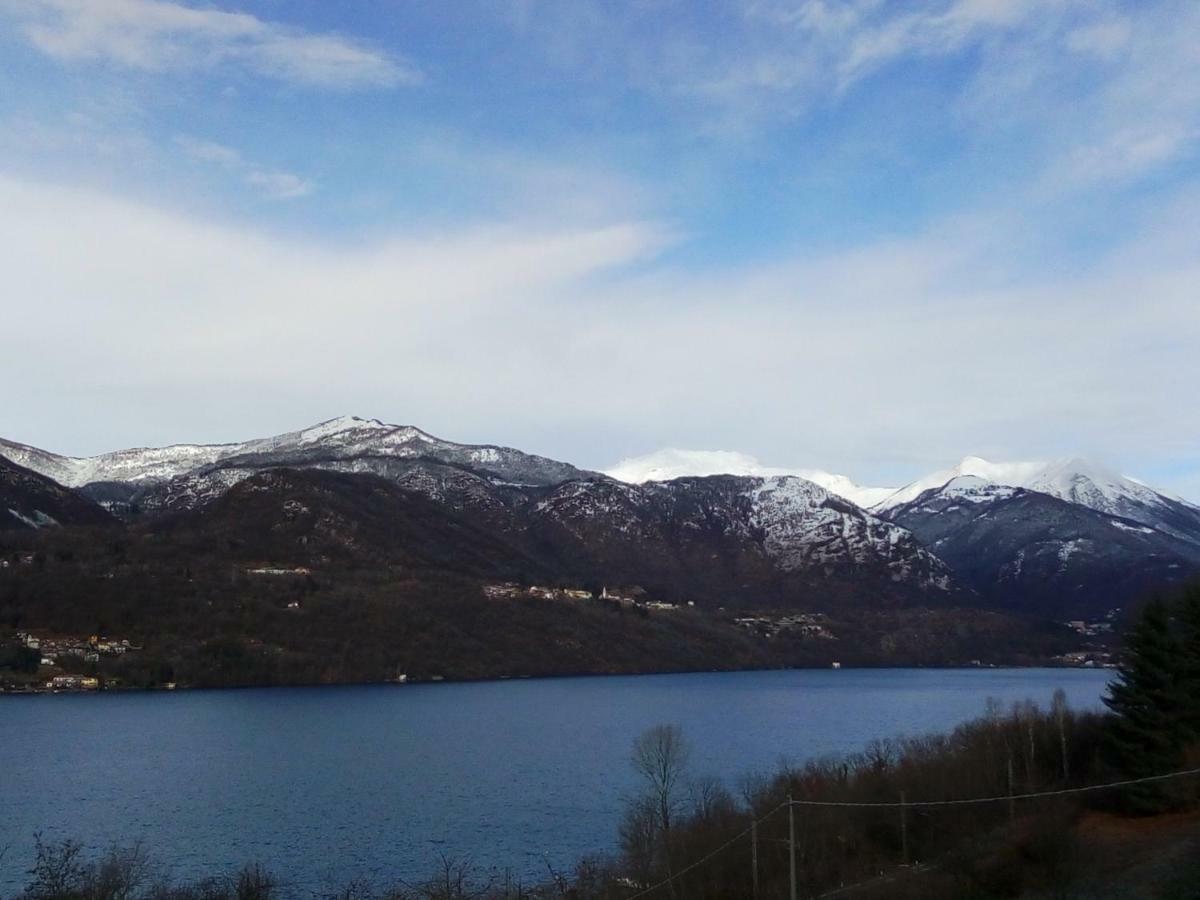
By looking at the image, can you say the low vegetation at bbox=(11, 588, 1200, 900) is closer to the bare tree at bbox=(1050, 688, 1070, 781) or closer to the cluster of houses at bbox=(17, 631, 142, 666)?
the bare tree at bbox=(1050, 688, 1070, 781)

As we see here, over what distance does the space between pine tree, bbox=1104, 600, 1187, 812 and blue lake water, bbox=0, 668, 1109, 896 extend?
21420 millimetres

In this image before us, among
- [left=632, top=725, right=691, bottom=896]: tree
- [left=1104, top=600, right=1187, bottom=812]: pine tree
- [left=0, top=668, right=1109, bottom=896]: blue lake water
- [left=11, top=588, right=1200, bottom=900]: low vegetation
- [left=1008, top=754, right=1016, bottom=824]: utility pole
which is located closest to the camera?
[left=11, top=588, right=1200, bottom=900]: low vegetation

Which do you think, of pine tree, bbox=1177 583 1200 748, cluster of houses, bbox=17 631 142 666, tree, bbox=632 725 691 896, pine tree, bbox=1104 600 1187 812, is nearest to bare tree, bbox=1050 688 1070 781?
pine tree, bbox=1104 600 1187 812

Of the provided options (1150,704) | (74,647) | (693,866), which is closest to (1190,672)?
(1150,704)

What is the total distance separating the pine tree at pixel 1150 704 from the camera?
39.3m

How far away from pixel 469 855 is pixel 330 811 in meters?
16.0

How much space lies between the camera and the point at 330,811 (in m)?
58.1

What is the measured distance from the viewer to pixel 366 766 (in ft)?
249

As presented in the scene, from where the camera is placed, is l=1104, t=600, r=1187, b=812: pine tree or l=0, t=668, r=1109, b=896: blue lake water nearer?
l=1104, t=600, r=1187, b=812: pine tree

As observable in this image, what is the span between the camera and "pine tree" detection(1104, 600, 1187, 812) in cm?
3931

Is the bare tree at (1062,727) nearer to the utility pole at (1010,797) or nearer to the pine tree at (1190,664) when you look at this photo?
the utility pole at (1010,797)

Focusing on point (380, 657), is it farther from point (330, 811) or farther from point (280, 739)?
point (330, 811)

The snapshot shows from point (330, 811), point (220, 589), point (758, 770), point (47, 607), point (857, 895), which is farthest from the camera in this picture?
point (220, 589)

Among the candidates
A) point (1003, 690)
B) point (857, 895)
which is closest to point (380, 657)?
point (1003, 690)
